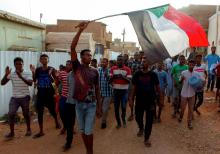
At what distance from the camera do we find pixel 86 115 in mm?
6211

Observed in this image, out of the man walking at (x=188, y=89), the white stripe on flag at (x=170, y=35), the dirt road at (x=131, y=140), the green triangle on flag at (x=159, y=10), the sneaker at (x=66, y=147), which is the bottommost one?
the dirt road at (x=131, y=140)

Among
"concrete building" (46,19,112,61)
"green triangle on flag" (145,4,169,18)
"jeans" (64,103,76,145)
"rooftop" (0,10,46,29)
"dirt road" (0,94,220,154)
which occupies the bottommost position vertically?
"dirt road" (0,94,220,154)

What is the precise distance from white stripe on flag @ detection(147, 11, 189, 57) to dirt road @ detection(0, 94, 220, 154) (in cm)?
199

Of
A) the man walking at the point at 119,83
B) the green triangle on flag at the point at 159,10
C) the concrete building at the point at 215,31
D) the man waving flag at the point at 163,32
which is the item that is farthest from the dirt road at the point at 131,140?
the concrete building at the point at 215,31

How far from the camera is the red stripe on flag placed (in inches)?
280

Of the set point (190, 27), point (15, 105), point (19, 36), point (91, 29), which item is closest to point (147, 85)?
point (190, 27)

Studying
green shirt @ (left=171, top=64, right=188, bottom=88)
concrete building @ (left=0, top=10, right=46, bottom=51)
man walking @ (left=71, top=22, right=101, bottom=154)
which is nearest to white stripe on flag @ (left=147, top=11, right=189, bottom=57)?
man walking @ (left=71, top=22, right=101, bottom=154)

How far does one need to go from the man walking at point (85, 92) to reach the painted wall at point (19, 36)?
9.83 meters

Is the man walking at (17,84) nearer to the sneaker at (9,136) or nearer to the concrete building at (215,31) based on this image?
the sneaker at (9,136)

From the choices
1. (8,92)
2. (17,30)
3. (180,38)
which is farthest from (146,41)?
(17,30)

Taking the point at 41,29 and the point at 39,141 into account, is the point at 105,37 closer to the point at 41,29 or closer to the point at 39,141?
the point at 41,29

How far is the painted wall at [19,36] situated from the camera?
15.4m

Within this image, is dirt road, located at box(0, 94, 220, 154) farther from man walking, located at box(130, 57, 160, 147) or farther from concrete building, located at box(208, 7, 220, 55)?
concrete building, located at box(208, 7, 220, 55)

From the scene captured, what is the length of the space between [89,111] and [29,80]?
2.24 m
